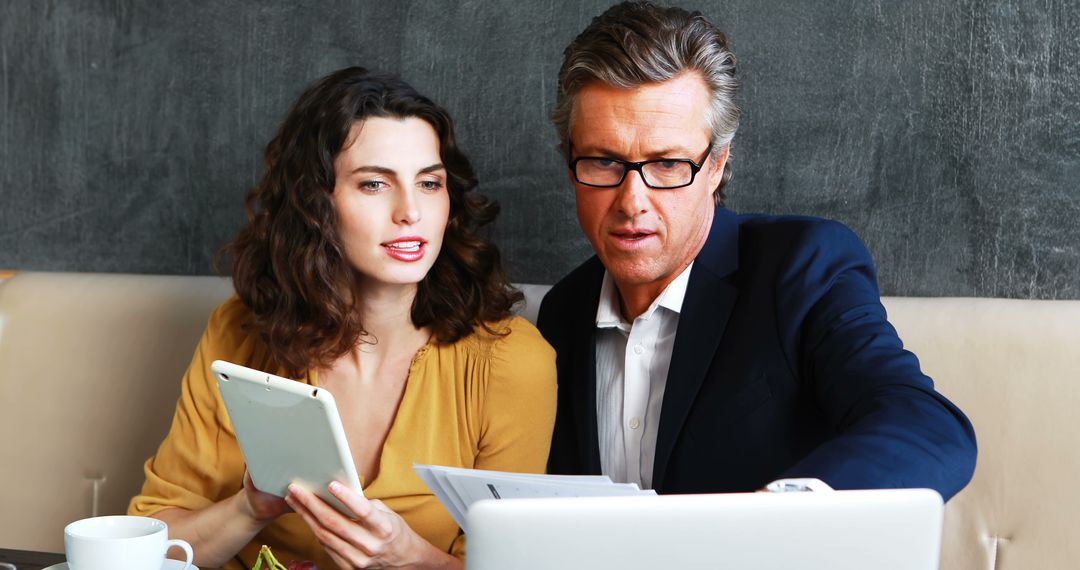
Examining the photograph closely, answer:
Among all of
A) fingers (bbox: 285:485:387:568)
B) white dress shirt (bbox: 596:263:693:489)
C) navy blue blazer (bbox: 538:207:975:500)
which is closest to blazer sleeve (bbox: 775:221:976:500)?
navy blue blazer (bbox: 538:207:975:500)

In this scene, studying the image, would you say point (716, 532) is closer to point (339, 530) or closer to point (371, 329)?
point (339, 530)

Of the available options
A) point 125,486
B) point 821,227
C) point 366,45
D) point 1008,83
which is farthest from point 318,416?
point 1008,83

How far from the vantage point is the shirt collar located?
1.59 m

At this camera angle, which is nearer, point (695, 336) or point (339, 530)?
point (339, 530)

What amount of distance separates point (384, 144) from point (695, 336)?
56 cm

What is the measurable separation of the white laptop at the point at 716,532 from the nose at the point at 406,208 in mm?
843

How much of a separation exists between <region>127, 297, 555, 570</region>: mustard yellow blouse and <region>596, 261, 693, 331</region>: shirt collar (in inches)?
4.4

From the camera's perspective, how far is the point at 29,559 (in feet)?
4.09

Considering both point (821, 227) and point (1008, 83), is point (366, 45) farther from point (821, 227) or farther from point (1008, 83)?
point (1008, 83)

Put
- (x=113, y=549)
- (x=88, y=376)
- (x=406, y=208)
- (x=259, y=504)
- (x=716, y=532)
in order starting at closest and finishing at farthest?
(x=716, y=532), (x=113, y=549), (x=259, y=504), (x=406, y=208), (x=88, y=376)

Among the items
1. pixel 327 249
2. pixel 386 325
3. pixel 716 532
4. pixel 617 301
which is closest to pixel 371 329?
pixel 386 325

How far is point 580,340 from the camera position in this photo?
5.58ft

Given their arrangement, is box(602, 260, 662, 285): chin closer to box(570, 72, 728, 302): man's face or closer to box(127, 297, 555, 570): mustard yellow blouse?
box(570, 72, 728, 302): man's face

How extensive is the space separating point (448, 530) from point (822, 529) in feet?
3.18
